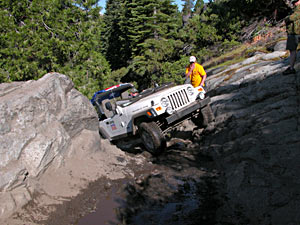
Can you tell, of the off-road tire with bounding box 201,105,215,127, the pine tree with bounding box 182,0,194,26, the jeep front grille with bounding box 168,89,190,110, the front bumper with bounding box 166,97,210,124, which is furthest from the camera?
the pine tree with bounding box 182,0,194,26

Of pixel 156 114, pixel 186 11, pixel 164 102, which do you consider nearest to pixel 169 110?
pixel 164 102

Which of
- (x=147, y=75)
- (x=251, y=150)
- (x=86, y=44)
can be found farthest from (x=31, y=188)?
(x=147, y=75)

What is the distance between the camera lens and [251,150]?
18.7ft

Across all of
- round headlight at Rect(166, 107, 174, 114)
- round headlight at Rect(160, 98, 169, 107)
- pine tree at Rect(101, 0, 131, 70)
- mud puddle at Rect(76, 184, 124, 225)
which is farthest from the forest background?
mud puddle at Rect(76, 184, 124, 225)

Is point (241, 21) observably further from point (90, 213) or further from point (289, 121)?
point (90, 213)

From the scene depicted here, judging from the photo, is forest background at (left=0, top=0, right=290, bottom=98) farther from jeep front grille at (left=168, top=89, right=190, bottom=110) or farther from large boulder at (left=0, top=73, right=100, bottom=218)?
jeep front grille at (left=168, top=89, right=190, bottom=110)

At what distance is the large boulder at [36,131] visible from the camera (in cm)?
485

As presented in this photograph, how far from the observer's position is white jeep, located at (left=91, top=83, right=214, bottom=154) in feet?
23.4

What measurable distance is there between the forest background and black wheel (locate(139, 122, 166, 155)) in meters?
8.53

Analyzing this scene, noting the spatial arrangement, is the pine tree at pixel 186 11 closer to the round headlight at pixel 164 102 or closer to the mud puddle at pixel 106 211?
the round headlight at pixel 164 102

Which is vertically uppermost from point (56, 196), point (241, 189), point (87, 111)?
point (87, 111)

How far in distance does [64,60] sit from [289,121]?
1238 cm

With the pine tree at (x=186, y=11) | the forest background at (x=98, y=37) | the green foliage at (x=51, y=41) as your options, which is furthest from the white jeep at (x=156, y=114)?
the pine tree at (x=186, y=11)

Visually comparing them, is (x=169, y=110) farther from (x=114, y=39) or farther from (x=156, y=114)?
(x=114, y=39)
